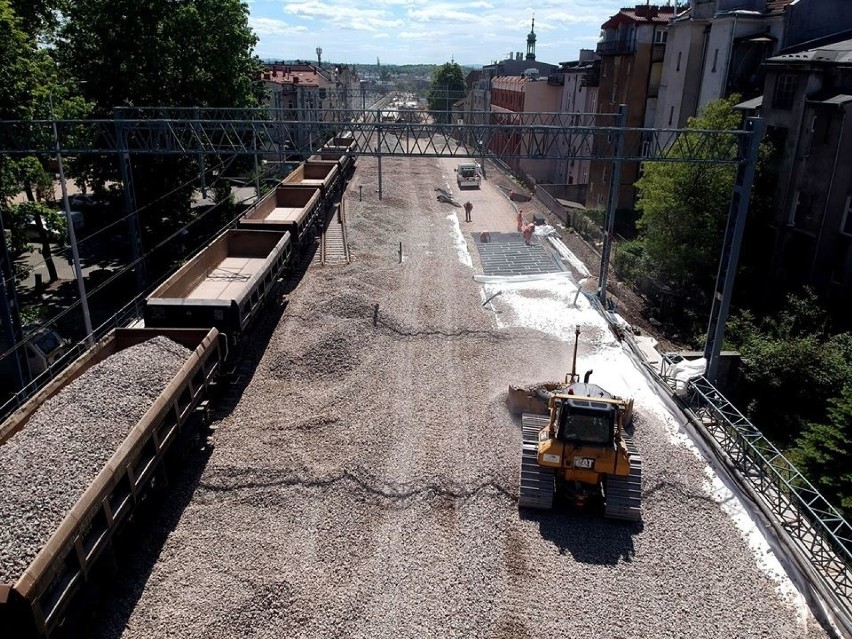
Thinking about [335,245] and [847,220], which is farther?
[335,245]

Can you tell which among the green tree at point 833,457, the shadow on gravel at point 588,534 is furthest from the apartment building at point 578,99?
the shadow on gravel at point 588,534

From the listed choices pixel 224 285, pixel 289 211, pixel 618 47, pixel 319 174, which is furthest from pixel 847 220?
pixel 319 174

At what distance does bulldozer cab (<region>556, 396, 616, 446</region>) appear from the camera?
38.4 ft

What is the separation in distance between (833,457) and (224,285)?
16791 millimetres

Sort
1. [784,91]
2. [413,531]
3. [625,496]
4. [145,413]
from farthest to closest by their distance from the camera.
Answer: [784,91] < [625,496] < [413,531] < [145,413]

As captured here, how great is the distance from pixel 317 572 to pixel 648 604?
17.7ft

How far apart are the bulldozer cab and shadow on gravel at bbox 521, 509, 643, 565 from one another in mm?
1537

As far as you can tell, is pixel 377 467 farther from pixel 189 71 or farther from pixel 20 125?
pixel 189 71

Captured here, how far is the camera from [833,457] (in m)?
14.5

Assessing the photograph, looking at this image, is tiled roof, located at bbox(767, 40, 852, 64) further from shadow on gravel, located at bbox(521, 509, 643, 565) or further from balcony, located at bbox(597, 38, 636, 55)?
shadow on gravel, located at bbox(521, 509, 643, 565)

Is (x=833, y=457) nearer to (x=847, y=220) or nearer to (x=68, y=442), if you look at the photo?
(x=847, y=220)

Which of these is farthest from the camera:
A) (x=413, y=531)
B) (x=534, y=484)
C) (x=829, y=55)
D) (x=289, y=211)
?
(x=289, y=211)

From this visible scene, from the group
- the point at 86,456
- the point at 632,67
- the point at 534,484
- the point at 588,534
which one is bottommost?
the point at 588,534

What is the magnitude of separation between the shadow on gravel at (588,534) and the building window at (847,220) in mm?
16955
